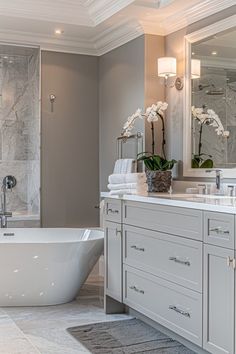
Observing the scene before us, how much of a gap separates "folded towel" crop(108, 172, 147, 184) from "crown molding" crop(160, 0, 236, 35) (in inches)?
48.8

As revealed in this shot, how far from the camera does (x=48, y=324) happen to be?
3.51 meters

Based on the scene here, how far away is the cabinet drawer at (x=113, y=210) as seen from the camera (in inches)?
142

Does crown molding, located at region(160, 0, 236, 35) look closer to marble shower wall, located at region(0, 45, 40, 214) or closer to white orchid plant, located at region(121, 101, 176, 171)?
white orchid plant, located at region(121, 101, 176, 171)

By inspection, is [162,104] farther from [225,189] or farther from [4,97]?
[4,97]

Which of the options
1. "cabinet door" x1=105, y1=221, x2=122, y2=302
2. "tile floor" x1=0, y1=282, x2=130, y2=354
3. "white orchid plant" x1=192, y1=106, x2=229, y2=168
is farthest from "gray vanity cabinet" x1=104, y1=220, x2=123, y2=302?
"white orchid plant" x1=192, y1=106, x2=229, y2=168

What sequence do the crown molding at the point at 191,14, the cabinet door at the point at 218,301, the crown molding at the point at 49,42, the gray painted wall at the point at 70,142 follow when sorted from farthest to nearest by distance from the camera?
the gray painted wall at the point at 70,142
the crown molding at the point at 49,42
the crown molding at the point at 191,14
the cabinet door at the point at 218,301

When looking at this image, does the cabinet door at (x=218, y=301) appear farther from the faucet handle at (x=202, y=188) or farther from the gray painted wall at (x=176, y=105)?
A: the gray painted wall at (x=176, y=105)

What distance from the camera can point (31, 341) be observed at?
10.4ft

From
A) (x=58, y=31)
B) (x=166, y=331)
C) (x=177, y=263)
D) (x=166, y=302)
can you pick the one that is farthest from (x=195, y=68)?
(x=166, y=331)

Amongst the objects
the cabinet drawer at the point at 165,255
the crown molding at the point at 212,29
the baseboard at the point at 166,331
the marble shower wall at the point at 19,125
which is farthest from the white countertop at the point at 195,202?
the marble shower wall at the point at 19,125

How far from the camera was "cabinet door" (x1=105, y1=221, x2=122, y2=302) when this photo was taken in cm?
359

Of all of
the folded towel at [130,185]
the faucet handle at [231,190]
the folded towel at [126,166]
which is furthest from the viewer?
the folded towel at [126,166]

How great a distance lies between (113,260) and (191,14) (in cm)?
196

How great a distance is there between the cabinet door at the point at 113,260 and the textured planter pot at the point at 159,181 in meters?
0.44
